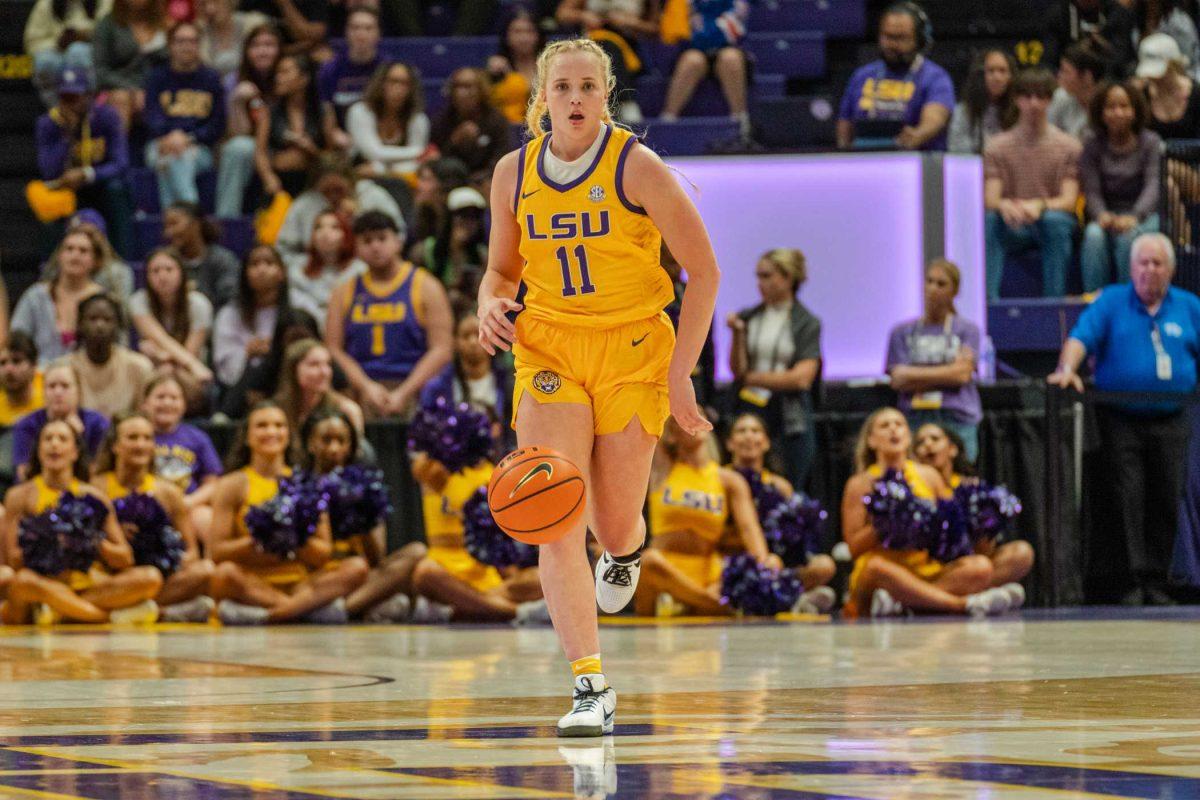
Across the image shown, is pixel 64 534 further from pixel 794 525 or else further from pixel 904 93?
pixel 904 93

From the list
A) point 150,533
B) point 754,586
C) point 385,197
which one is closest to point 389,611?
point 150,533

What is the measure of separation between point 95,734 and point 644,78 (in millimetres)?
10740

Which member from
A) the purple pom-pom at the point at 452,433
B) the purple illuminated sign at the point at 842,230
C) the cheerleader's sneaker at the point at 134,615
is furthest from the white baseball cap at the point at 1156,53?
the cheerleader's sneaker at the point at 134,615

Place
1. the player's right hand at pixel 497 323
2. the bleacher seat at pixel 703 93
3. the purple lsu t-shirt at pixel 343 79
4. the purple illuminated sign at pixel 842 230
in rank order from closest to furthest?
the player's right hand at pixel 497 323
the purple illuminated sign at pixel 842 230
the bleacher seat at pixel 703 93
the purple lsu t-shirt at pixel 343 79

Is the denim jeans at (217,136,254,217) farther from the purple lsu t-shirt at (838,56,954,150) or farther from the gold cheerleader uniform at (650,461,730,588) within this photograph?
the gold cheerleader uniform at (650,461,730,588)

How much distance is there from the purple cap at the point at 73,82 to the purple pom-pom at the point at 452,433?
5165 mm

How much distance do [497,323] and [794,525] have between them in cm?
557

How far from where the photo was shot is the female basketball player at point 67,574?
10523 millimetres

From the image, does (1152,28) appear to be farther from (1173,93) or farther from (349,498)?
(349,498)

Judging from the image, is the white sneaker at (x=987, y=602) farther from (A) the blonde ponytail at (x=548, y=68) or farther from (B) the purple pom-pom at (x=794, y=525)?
(A) the blonde ponytail at (x=548, y=68)

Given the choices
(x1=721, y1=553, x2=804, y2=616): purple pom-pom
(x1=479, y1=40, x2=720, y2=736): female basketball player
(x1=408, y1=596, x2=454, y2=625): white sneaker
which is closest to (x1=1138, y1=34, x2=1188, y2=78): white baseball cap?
(x1=721, y1=553, x2=804, y2=616): purple pom-pom

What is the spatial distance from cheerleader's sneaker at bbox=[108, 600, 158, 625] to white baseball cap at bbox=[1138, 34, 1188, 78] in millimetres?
7589

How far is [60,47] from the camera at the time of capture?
15.9 metres

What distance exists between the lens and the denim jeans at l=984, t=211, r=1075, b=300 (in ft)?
43.3
